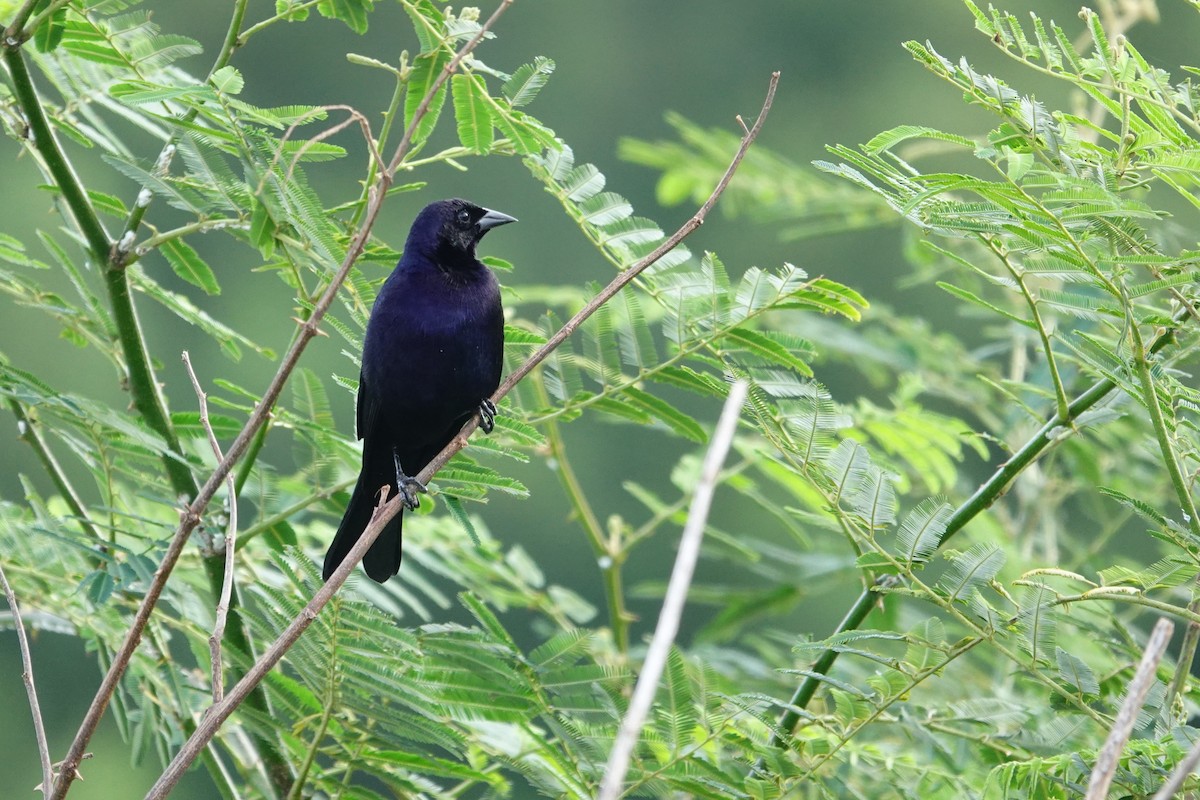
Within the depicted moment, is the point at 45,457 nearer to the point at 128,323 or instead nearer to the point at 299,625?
the point at 128,323

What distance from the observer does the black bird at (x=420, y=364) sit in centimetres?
329

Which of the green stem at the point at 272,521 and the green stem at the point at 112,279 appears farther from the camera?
the green stem at the point at 272,521

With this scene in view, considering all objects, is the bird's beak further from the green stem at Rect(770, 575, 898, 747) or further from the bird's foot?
the green stem at Rect(770, 575, 898, 747)

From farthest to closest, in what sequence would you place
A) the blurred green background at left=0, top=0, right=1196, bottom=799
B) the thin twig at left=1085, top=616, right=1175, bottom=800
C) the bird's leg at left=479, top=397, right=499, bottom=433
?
the blurred green background at left=0, top=0, right=1196, bottom=799 → the bird's leg at left=479, top=397, right=499, bottom=433 → the thin twig at left=1085, top=616, right=1175, bottom=800

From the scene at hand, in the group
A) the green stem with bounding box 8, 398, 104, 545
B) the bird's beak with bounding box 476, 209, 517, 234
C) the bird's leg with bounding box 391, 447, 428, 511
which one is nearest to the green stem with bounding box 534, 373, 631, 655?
the bird's leg with bounding box 391, 447, 428, 511

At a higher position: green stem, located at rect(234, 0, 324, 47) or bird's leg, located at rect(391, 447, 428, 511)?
green stem, located at rect(234, 0, 324, 47)

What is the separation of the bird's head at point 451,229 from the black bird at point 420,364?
38 millimetres

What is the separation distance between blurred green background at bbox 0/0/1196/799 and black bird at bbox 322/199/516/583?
830 centimetres

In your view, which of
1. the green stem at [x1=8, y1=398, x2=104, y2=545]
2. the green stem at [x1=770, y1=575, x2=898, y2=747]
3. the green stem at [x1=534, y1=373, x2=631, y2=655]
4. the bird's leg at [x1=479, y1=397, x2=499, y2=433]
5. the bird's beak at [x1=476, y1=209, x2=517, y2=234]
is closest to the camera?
the green stem at [x1=770, y1=575, x2=898, y2=747]

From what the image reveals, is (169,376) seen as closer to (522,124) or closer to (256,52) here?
(256,52)

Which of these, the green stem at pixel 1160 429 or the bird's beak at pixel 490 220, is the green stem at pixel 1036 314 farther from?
the bird's beak at pixel 490 220

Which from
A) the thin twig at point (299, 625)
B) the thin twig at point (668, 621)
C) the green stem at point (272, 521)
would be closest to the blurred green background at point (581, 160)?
the green stem at point (272, 521)

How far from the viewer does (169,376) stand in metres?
16.3

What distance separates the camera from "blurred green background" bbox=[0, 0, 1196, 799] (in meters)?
14.9
